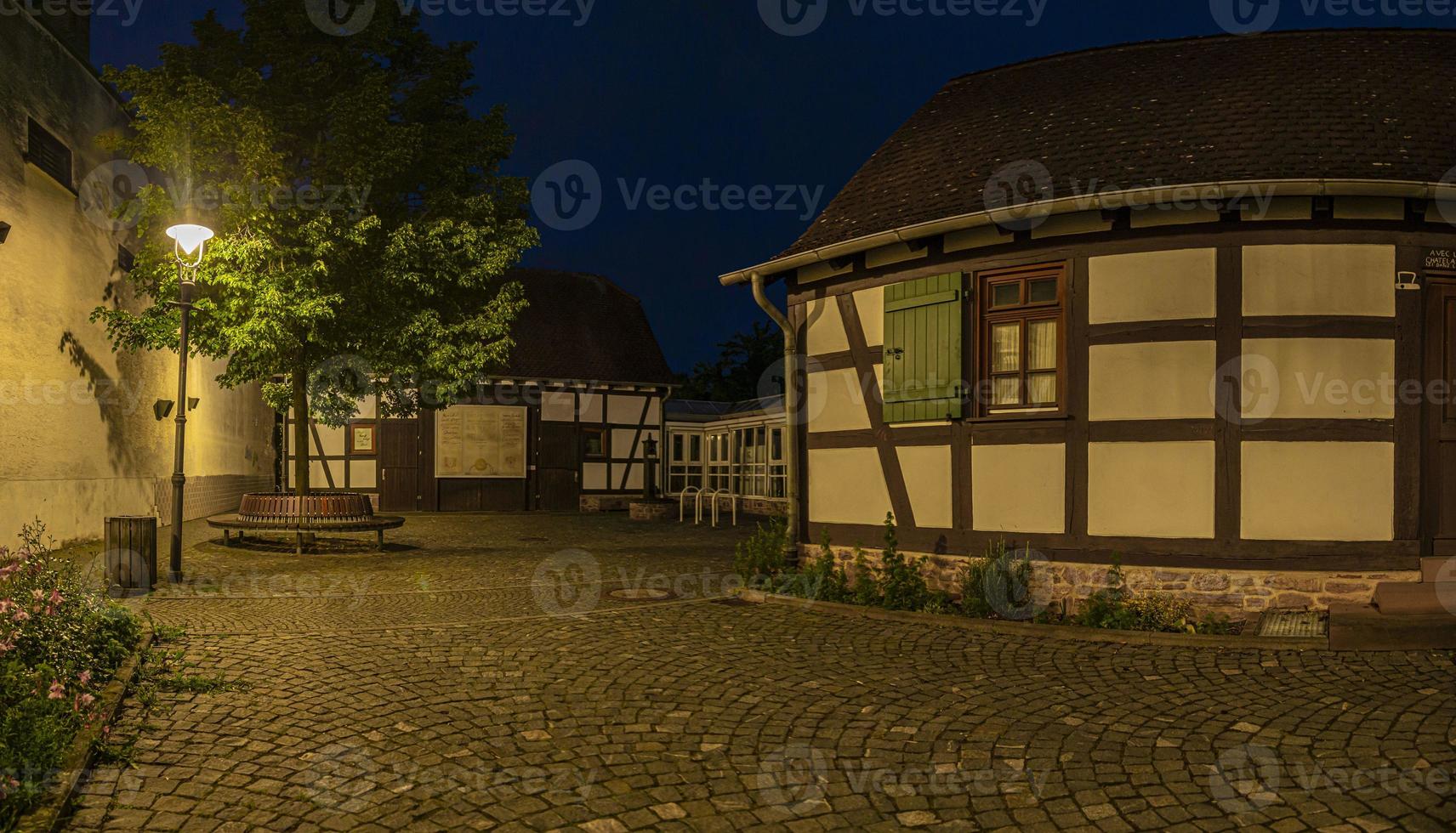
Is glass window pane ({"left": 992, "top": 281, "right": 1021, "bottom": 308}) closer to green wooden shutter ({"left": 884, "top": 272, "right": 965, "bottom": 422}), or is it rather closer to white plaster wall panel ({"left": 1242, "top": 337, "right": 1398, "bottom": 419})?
green wooden shutter ({"left": 884, "top": 272, "right": 965, "bottom": 422})

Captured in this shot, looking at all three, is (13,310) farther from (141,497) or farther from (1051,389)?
(1051,389)

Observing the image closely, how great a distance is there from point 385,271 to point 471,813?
1096 centimetres

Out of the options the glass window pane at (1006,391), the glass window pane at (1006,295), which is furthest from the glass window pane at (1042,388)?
the glass window pane at (1006,295)

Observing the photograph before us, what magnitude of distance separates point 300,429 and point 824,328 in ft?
28.2

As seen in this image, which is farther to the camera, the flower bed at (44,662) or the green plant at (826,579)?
the green plant at (826,579)

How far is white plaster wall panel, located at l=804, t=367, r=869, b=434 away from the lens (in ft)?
31.2

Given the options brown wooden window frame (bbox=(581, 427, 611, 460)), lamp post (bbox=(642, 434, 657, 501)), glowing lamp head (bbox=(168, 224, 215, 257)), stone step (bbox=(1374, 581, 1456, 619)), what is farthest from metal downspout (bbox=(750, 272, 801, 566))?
lamp post (bbox=(642, 434, 657, 501))

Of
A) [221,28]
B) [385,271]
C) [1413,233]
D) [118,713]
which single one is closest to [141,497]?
[385,271]

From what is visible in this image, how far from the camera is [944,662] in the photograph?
6332 mm

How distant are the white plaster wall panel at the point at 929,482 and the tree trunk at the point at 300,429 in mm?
9262

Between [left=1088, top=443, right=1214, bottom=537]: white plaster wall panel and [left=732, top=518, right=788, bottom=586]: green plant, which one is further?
[left=732, top=518, right=788, bottom=586]: green plant

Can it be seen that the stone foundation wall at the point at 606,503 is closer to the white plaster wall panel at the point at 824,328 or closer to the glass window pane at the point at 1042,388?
the white plaster wall panel at the point at 824,328

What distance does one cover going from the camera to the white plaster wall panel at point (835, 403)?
375 inches

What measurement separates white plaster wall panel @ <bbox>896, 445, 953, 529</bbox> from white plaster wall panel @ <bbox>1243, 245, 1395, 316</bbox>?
281 cm
